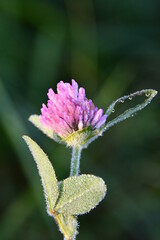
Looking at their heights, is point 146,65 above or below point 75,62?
below

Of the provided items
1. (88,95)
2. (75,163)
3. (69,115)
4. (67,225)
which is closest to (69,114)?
(69,115)

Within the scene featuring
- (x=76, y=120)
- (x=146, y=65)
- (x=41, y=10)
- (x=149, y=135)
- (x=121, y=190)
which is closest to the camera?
(x=76, y=120)

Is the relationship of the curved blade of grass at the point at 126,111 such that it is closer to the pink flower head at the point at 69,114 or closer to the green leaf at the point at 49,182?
the pink flower head at the point at 69,114

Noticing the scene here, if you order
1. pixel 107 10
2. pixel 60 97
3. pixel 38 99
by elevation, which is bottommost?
pixel 60 97

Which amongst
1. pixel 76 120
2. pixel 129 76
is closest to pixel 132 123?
pixel 129 76

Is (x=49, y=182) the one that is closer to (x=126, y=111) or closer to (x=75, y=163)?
(x=75, y=163)

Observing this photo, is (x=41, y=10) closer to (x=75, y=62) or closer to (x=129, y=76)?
(x=75, y=62)

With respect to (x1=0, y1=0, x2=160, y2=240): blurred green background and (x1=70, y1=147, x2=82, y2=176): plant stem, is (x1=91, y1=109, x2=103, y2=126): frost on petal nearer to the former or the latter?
(x1=70, y1=147, x2=82, y2=176): plant stem
